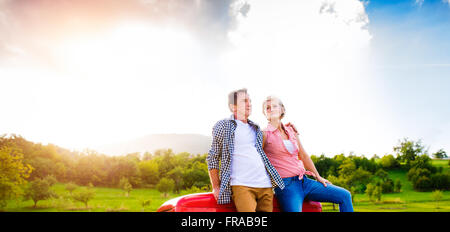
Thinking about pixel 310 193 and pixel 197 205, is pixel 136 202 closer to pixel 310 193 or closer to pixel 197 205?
pixel 197 205

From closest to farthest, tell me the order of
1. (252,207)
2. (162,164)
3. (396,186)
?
1. (252,207)
2. (396,186)
3. (162,164)

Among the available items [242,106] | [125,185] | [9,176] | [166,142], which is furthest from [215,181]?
[166,142]

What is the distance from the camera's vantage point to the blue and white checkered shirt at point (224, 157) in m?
3.26

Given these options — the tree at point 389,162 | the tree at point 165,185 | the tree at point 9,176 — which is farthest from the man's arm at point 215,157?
the tree at point 389,162

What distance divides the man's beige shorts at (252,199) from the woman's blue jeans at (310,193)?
26 centimetres

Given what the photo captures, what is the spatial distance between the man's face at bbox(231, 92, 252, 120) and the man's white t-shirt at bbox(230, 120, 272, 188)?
0.66 feet

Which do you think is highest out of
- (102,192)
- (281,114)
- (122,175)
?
(281,114)

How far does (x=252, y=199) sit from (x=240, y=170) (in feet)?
1.23

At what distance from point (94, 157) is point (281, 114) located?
35.6m

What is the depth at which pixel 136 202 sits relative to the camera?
29516 mm

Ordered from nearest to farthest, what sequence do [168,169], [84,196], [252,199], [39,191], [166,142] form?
[252,199], [39,191], [84,196], [168,169], [166,142]

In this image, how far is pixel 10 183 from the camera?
25797 mm
